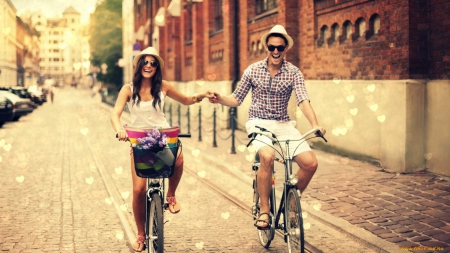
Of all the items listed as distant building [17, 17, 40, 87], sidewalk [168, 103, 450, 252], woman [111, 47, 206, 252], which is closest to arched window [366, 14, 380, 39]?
sidewalk [168, 103, 450, 252]

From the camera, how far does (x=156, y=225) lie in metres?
4.47

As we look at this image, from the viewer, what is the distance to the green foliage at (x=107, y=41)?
57875 mm

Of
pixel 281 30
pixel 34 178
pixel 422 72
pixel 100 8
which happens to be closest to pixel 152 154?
pixel 281 30

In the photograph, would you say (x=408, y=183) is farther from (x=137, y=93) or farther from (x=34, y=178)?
(x=34, y=178)

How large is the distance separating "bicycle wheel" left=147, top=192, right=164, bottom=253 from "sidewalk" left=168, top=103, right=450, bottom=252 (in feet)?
6.47

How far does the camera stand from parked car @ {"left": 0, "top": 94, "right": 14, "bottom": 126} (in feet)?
74.2

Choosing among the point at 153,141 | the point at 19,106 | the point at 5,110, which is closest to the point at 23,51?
the point at 19,106

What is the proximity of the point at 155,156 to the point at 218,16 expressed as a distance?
18.8 metres

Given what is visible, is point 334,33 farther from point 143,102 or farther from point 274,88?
point 143,102

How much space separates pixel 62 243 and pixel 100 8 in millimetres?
59246

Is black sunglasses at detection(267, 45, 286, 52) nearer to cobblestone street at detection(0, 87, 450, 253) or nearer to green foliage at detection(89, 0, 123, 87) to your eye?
cobblestone street at detection(0, 87, 450, 253)

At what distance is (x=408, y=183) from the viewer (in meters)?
8.33

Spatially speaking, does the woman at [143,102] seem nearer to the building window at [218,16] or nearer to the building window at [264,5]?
the building window at [264,5]

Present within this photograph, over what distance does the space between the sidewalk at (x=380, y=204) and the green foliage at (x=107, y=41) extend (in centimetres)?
4950
